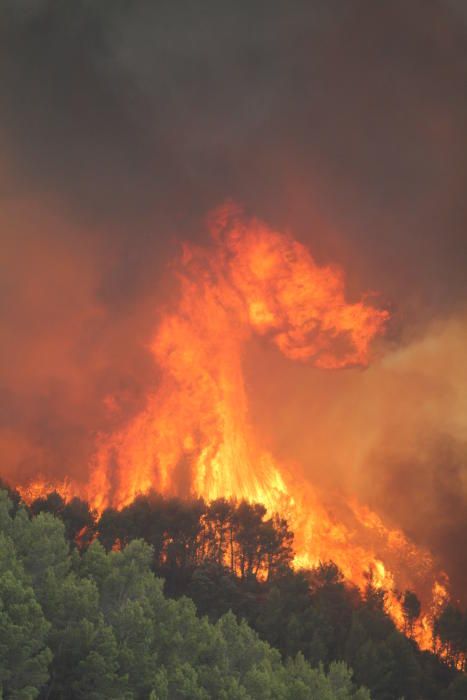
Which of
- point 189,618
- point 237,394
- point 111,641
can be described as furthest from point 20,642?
point 237,394

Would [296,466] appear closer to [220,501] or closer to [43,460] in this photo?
[220,501]

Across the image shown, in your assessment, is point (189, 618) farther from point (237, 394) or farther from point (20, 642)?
point (237, 394)

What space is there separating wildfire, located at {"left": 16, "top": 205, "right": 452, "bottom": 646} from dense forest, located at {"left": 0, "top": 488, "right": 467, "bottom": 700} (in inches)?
395

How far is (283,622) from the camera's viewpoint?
65.1 m

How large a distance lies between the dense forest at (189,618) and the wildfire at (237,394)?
1003 cm

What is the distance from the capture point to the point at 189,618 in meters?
47.3

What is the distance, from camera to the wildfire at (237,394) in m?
96.6

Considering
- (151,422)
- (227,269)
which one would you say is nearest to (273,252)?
(227,269)

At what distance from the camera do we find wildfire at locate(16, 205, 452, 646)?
3802 inches

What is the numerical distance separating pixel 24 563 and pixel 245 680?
688 inches

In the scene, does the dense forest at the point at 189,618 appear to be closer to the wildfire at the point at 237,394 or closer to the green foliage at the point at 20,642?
the green foliage at the point at 20,642

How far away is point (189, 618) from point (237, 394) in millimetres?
64544

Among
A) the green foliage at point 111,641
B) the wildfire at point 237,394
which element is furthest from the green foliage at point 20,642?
the wildfire at point 237,394

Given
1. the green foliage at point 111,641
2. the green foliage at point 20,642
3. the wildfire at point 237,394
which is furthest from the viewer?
the wildfire at point 237,394
